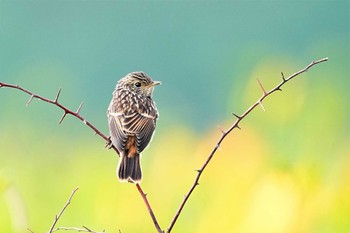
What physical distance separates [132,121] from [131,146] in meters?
0.12

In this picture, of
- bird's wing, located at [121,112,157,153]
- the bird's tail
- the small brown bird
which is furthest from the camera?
bird's wing, located at [121,112,157,153]

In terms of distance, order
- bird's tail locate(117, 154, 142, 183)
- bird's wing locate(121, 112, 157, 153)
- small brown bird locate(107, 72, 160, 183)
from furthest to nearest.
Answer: bird's wing locate(121, 112, 157, 153)
small brown bird locate(107, 72, 160, 183)
bird's tail locate(117, 154, 142, 183)

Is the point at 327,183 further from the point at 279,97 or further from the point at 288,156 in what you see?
the point at 279,97

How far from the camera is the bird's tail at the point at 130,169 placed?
1085 mm

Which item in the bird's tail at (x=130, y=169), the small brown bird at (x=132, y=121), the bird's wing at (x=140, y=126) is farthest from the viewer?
the bird's wing at (x=140, y=126)

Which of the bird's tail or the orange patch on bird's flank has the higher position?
the orange patch on bird's flank

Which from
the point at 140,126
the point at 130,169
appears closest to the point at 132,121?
the point at 140,126

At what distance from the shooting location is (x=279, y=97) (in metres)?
2.45

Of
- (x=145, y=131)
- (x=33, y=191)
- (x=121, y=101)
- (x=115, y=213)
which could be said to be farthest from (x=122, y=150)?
(x=33, y=191)

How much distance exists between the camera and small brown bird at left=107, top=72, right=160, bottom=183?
3.90 feet

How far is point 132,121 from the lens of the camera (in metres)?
1.40

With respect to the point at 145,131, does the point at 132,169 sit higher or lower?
lower

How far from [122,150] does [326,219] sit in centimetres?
118

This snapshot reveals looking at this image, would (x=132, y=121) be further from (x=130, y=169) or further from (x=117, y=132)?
(x=130, y=169)
